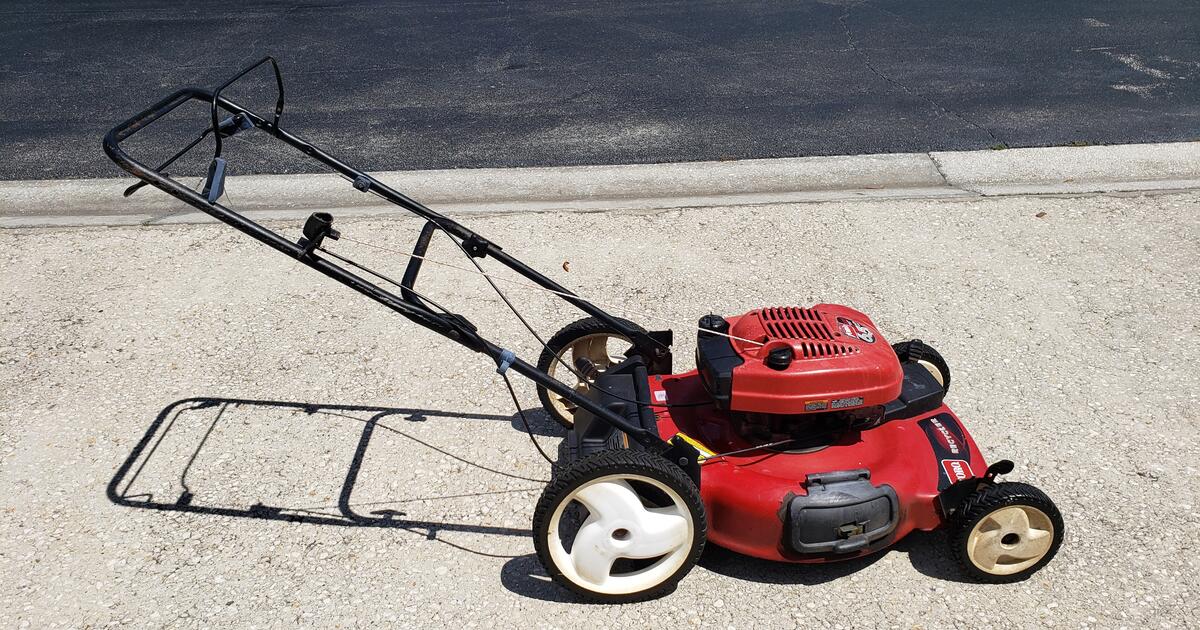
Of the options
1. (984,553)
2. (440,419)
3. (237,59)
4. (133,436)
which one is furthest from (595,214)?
(237,59)

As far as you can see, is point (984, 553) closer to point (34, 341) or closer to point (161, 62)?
point (34, 341)

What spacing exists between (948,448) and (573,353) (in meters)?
1.42

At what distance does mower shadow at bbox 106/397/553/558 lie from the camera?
344cm

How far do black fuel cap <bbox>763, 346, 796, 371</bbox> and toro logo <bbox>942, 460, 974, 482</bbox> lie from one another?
684 mm

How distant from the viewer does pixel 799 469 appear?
309 cm

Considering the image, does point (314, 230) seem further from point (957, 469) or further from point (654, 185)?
point (654, 185)

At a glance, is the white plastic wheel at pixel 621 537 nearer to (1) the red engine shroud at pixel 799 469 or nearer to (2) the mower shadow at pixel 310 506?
(1) the red engine shroud at pixel 799 469

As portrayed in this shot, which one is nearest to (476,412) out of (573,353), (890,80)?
(573,353)

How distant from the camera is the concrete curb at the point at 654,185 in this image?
6027 mm

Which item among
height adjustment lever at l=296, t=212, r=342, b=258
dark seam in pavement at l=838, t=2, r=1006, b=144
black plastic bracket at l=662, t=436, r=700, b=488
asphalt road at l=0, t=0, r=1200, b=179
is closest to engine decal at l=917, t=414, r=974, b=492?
black plastic bracket at l=662, t=436, r=700, b=488

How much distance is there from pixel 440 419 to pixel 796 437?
60.8 inches

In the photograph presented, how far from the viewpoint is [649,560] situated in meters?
3.16

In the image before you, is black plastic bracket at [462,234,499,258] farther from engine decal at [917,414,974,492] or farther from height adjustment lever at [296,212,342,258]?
engine decal at [917,414,974,492]

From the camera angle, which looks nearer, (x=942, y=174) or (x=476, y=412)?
(x=476, y=412)
